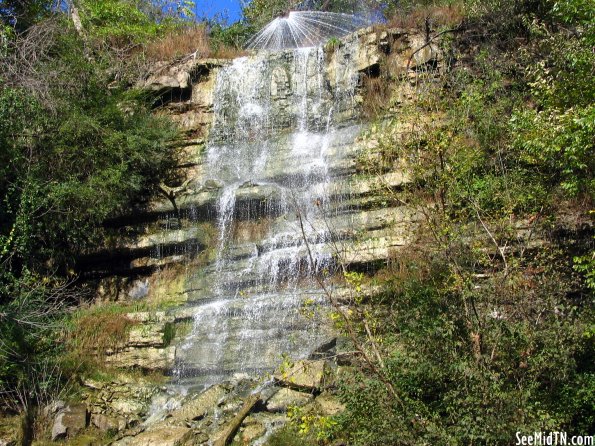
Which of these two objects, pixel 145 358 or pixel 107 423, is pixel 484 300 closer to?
pixel 107 423

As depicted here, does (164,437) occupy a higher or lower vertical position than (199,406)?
lower

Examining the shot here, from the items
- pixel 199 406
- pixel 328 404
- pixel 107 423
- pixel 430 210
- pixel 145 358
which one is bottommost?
pixel 107 423

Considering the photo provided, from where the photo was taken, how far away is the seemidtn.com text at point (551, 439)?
640 centimetres

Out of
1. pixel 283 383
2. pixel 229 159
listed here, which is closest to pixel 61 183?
pixel 229 159

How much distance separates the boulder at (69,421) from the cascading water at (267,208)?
5.97 ft

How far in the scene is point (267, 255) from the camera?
1351 centimetres

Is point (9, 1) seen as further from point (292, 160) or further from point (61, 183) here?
point (292, 160)

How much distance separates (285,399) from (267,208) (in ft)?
18.8

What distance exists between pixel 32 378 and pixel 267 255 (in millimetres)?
5023

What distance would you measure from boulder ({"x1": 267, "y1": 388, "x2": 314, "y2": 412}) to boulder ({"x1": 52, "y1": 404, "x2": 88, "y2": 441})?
9.83ft

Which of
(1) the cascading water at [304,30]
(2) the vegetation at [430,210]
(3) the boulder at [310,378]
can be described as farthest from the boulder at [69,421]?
(1) the cascading water at [304,30]

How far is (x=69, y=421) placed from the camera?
1012cm

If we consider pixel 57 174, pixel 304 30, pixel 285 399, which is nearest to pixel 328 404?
pixel 285 399

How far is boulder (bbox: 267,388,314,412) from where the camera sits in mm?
9570
